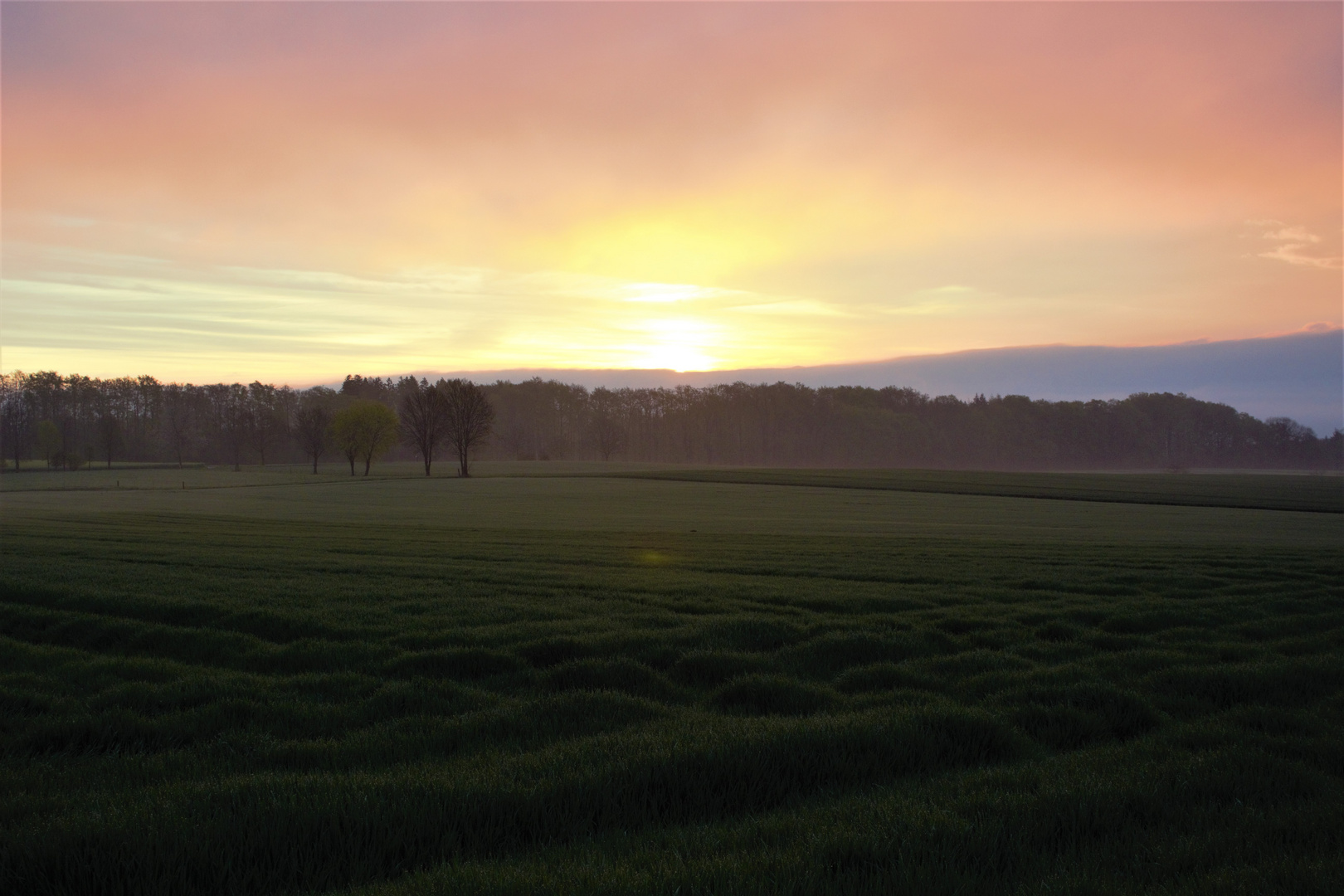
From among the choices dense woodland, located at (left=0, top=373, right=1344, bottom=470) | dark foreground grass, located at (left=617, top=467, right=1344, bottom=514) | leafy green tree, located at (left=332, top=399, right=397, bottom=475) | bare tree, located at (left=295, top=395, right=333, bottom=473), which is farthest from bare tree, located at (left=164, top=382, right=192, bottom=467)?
dark foreground grass, located at (left=617, top=467, right=1344, bottom=514)

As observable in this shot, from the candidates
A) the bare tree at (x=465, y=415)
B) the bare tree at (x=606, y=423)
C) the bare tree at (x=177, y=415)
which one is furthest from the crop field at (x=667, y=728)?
the bare tree at (x=177, y=415)

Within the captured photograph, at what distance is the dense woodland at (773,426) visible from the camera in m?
156

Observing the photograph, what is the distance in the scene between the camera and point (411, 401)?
4222 inches

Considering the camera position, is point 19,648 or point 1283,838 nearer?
point 1283,838

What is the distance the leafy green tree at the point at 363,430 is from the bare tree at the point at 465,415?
14.0m

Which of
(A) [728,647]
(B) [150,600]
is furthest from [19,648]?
(A) [728,647]

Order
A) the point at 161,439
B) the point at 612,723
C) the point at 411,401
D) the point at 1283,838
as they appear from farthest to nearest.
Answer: the point at 161,439, the point at 411,401, the point at 612,723, the point at 1283,838

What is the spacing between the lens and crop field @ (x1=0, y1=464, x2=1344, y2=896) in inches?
181

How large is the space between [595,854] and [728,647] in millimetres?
4806

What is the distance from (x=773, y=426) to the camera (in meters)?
185

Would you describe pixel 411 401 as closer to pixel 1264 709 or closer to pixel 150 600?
pixel 150 600

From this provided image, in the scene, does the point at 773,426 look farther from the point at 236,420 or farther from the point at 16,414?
the point at 16,414

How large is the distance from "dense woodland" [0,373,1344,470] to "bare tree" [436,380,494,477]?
55694mm

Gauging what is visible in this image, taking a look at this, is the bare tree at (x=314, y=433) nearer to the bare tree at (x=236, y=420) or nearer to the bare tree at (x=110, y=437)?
the bare tree at (x=236, y=420)
